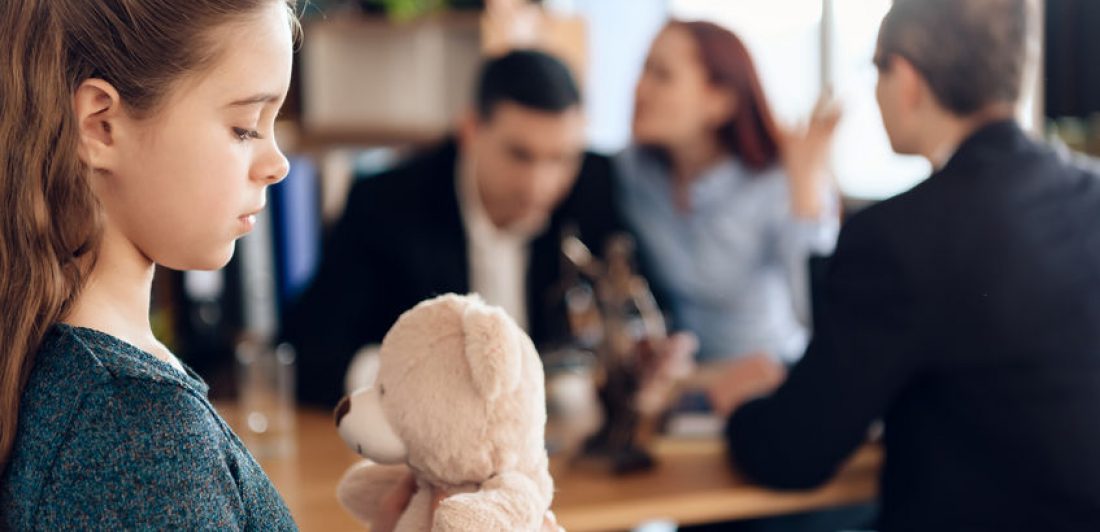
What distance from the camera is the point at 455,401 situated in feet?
3.05

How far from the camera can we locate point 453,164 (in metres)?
2.51

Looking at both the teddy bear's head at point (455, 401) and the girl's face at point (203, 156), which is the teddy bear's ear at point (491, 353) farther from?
the girl's face at point (203, 156)

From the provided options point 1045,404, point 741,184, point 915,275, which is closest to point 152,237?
point 915,275

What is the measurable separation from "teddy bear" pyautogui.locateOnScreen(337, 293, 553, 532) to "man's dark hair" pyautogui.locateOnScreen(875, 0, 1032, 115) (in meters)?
0.78

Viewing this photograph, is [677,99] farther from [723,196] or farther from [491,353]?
[491,353]

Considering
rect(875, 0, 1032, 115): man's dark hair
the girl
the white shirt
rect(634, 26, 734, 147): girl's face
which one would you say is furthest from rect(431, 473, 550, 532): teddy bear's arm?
rect(634, 26, 734, 147): girl's face

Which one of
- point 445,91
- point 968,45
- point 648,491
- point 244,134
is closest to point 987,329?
point 968,45

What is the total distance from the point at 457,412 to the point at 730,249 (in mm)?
1757

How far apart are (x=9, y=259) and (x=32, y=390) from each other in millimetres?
89

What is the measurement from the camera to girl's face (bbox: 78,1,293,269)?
80cm

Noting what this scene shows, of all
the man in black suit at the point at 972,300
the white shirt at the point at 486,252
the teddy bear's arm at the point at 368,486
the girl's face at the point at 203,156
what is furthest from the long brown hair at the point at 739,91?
the girl's face at the point at 203,156

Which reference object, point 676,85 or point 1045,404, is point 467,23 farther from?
point 1045,404

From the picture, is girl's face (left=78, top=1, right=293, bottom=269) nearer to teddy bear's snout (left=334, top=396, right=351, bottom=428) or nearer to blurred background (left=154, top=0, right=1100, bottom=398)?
teddy bear's snout (left=334, top=396, right=351, bottom=428)

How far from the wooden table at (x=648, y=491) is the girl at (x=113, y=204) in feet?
2.28
